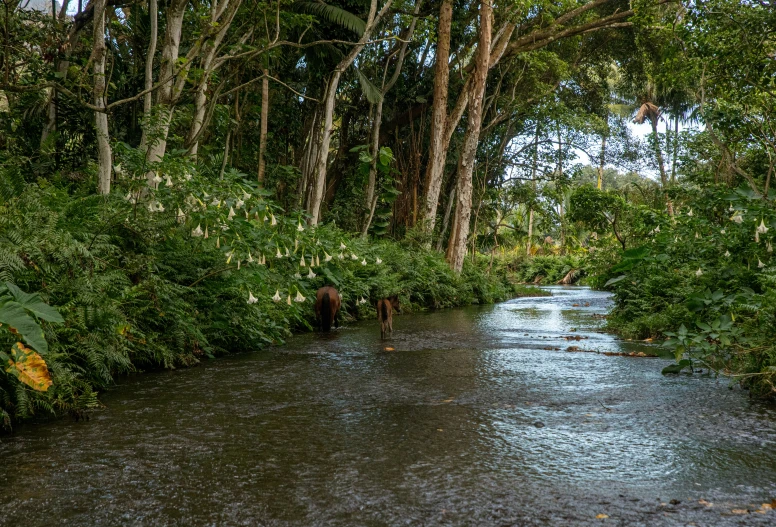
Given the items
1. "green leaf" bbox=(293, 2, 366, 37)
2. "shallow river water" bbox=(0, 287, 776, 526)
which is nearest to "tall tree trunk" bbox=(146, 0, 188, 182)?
"shallow river water" bbox=(0, 287, 776, 526)

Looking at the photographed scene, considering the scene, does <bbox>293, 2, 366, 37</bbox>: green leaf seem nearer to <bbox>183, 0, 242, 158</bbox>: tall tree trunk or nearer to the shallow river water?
<bbox>183, 0, 242, 158</bbox>: tall tree trunk

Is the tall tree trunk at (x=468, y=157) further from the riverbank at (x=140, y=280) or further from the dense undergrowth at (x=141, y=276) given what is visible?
the dense undergrowth at (x=141, y=276)

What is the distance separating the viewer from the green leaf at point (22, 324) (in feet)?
11.6

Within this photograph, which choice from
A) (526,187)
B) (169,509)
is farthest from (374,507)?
(526,187)

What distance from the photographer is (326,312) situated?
962cm

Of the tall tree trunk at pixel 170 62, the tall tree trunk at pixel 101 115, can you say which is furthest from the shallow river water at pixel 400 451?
the tall tree trunk at pixel 170 62

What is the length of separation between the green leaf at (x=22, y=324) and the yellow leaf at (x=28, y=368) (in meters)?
0.18

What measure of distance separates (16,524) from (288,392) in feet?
8.60

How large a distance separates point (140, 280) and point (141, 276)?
A: 5 cm

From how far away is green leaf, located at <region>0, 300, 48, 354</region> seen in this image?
3535 millimetres

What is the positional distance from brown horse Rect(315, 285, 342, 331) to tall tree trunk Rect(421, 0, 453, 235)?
32.0 feet

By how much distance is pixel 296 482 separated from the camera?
309cm

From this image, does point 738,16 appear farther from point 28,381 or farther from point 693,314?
point 28,381

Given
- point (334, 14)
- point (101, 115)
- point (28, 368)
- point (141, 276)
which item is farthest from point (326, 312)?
point (334, 14)
